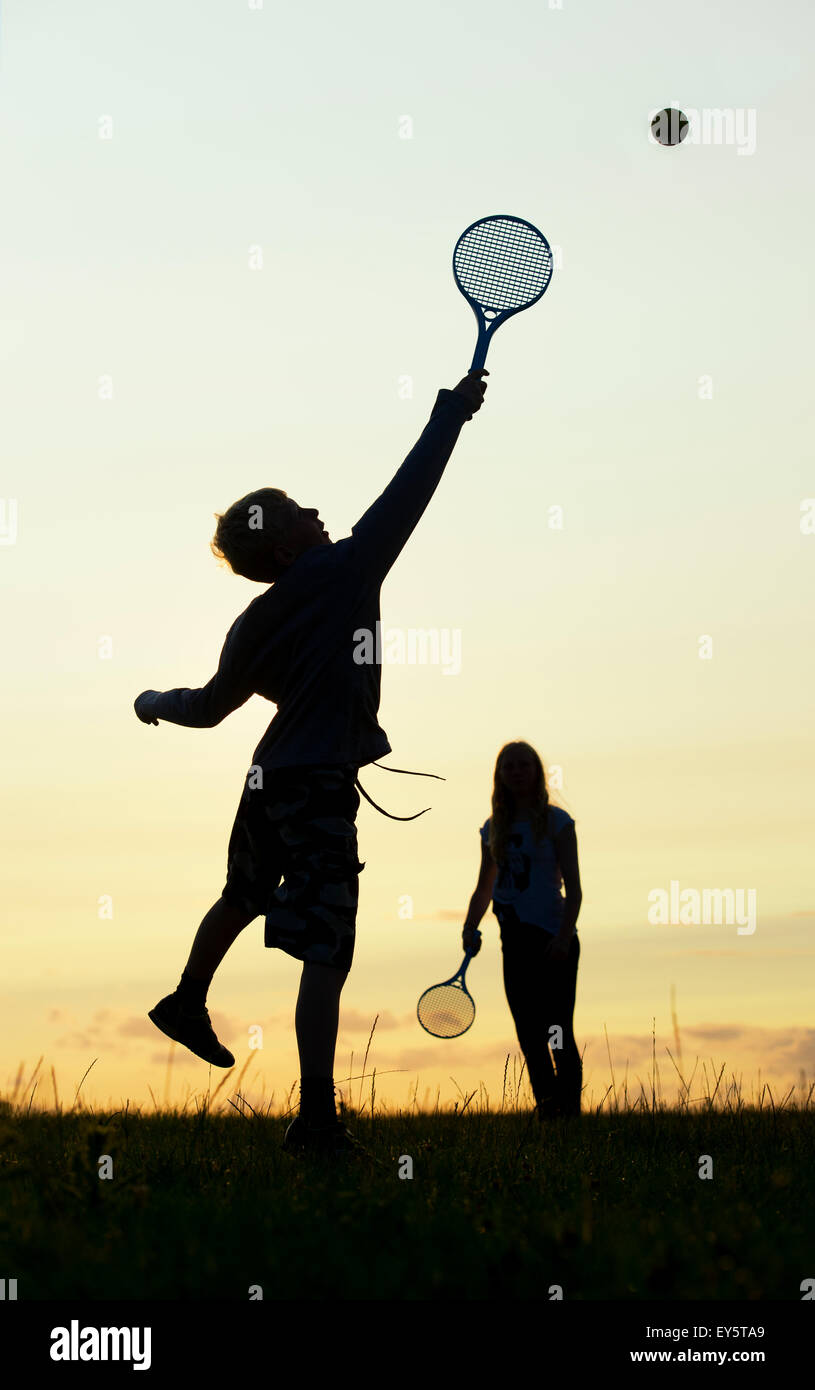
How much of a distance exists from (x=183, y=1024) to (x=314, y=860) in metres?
0.95

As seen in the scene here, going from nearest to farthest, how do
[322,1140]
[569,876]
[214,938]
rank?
[322,1140] < [214,938] < [569,876]

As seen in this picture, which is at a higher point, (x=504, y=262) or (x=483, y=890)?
(x=504, y=262)

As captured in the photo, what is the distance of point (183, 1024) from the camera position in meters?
5.04

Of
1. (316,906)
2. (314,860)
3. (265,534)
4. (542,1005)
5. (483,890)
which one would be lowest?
(542,1005)

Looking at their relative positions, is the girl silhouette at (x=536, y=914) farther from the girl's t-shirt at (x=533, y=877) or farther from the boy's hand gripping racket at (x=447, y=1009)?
the boy's hand gripping racket at (x=447, y=1009)

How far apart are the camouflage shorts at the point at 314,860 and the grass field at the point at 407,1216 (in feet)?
2.50

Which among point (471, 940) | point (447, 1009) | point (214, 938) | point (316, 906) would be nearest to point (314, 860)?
point (316, 906)

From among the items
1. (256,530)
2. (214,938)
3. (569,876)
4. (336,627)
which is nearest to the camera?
(336,627)

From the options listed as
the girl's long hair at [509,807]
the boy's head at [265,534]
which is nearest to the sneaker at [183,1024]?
the boy's head at [265,534]

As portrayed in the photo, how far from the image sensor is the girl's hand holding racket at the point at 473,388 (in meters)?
4.84

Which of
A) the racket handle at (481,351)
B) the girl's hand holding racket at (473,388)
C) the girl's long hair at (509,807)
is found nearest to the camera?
the girl's hand holding racket at (473,388)

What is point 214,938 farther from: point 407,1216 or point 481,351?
point 481,351

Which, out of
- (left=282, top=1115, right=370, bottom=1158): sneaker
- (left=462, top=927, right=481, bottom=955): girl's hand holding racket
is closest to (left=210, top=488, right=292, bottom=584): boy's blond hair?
(left=282, top=1115, right=370, bottom=1158): sneaker
